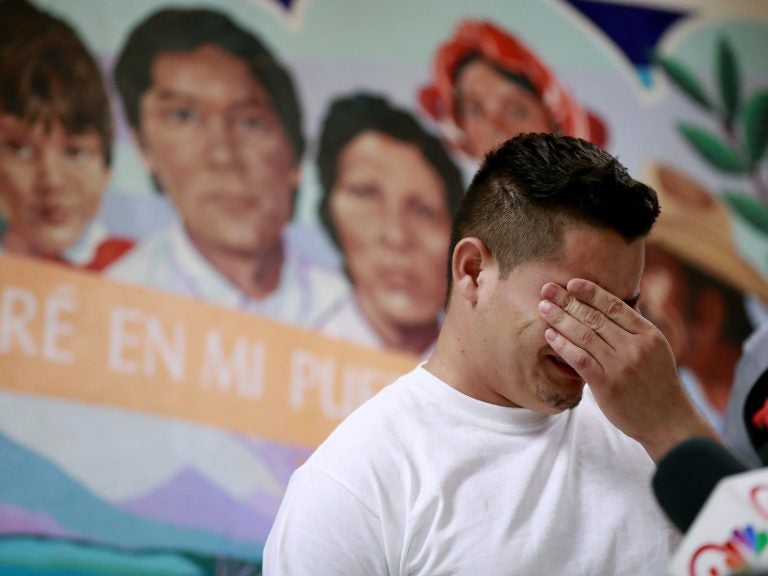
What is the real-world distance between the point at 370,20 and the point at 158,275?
95cm

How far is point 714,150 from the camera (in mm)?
3371

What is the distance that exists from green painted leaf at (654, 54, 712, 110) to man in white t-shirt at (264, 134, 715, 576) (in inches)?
84.4

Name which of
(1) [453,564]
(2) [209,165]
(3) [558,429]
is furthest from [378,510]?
(2) [209,165]

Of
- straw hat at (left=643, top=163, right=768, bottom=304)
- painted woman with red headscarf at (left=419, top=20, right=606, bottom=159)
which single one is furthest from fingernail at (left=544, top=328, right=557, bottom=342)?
straw hat at (left=643, top=163, right=768, bottom=304)

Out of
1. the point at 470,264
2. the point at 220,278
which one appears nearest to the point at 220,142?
the point at 220,278

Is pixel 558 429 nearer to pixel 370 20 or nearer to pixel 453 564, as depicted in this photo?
pixel 453 564

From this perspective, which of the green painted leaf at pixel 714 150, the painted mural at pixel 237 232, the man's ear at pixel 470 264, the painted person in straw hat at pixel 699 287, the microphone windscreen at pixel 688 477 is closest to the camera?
the microphone windscreen at pixel 688 477

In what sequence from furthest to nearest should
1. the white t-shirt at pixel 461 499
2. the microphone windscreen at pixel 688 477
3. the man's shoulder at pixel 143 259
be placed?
the man's shoulder at pixel 143 259 → the white t-shirt at pixel 461 499 → the microphone windscreen at pixel 688 477

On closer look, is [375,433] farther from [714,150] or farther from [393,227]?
[714,150]

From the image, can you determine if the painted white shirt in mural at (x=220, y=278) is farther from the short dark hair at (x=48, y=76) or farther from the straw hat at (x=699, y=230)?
the straw hat at (x=699, y=230)

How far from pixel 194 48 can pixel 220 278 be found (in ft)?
1.91

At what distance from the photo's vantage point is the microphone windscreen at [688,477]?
3.43ft

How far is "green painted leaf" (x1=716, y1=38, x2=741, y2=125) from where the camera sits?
3424 millimetres

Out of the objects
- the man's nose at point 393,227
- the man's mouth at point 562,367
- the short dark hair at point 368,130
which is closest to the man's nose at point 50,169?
the short dark hair at point 368,130
